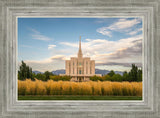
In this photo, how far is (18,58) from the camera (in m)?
2.16

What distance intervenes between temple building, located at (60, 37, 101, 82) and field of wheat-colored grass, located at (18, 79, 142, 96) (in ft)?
0.37

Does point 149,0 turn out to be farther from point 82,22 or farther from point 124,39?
point 82,22

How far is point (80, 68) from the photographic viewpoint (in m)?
2.20

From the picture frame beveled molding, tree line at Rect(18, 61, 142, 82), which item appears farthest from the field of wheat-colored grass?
the picture frame beveled molding

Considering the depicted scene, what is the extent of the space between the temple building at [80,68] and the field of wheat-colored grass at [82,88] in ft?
0.37

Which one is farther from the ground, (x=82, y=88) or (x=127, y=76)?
(x=127, y=76)

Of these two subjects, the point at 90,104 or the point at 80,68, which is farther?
the point at 80,68

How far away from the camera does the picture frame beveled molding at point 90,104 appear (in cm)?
197

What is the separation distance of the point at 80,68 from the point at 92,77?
24cm

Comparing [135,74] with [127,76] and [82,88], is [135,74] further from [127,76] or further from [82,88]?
[82,88]

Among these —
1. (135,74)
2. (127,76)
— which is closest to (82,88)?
(127,76)

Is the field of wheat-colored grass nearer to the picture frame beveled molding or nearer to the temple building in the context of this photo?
the temple building

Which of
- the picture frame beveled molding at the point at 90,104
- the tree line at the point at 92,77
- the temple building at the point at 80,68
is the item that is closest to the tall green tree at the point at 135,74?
the tree line at the point at 92,77

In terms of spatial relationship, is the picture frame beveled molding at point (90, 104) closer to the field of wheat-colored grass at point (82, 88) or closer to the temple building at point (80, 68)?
the field of wheat-colored grass at point (82, 88)
